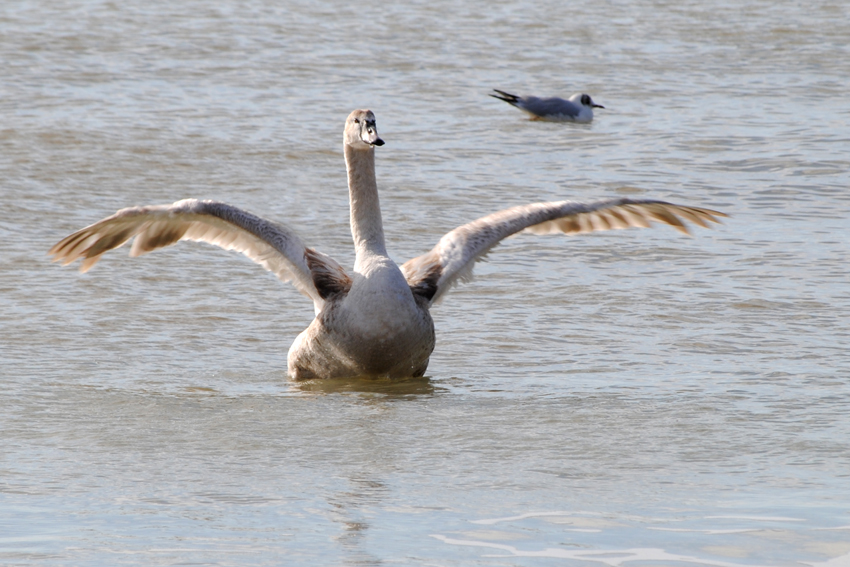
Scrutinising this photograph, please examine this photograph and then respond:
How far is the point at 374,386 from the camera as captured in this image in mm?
7047

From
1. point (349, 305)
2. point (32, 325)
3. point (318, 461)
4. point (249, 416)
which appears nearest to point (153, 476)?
point (318, 461)

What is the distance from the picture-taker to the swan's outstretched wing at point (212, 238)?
716cm

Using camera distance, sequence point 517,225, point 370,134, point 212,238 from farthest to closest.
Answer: point 517,225, point 212,238, point 370,134

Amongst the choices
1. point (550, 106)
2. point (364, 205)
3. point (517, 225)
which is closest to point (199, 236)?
point (364, 205)

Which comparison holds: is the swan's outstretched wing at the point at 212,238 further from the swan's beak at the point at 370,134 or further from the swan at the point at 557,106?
the swan at the point at 557,106

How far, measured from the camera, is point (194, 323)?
8.11 m

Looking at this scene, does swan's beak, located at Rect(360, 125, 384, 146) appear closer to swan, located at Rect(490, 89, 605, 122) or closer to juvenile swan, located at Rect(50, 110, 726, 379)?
juvenile swan, located at Rect(50, 110, 726, 379)

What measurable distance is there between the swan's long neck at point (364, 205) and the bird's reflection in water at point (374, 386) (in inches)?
27.9

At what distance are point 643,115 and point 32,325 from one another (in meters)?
8.68

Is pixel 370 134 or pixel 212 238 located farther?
pixel 212 238

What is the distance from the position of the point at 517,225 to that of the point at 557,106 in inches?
296

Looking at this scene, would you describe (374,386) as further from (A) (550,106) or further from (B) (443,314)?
(A) (550,106)

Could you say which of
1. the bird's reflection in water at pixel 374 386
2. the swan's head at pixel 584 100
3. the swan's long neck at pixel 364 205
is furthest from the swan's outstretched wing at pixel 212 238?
the swan's head at pixel 584 100

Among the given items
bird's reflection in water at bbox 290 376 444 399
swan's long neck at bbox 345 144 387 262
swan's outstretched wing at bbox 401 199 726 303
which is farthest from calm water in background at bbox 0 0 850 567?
swan's long neck at bbox 345 144 387 262
